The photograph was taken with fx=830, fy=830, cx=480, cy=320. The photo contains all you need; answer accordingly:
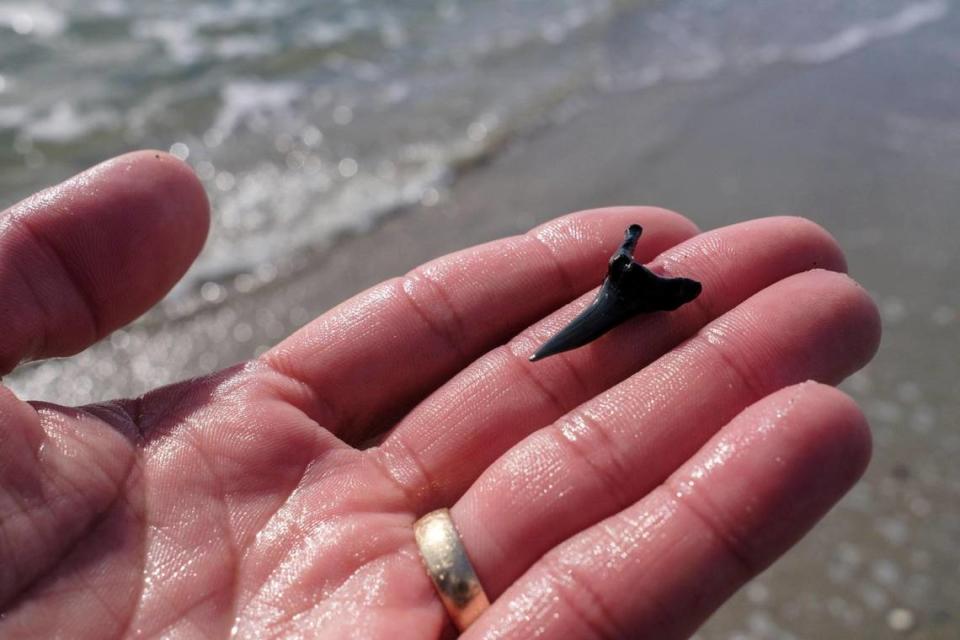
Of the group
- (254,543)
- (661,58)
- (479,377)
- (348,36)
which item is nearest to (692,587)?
(479,377)

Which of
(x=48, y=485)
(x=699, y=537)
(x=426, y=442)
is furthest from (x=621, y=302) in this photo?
(x=48, y=485)

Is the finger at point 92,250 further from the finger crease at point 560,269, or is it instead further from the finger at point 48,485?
the finger crease at point 560,269

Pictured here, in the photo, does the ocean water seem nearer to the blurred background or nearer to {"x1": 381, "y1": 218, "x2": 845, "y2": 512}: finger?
the blurred background

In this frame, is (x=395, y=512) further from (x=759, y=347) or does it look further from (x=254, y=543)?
(x=759, y=347)

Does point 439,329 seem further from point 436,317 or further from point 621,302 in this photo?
point 621,302

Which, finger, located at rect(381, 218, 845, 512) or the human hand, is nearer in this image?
the human hand

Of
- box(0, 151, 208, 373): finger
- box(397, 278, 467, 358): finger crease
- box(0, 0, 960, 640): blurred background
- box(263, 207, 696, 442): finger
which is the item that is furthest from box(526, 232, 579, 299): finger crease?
box(0, 0, 960, 640): blurred background

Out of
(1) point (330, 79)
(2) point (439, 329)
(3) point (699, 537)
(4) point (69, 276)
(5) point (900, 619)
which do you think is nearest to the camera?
(3) point (699, 537)
